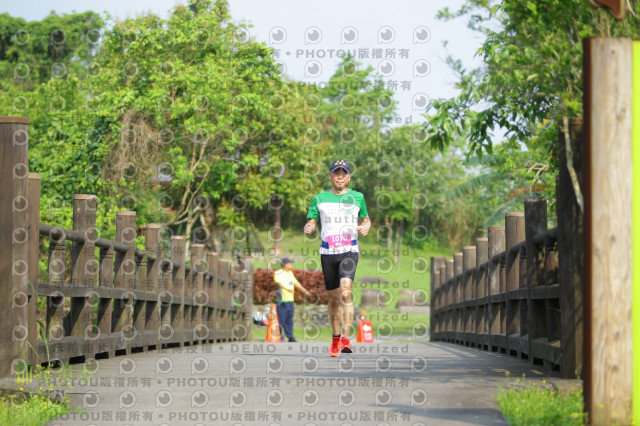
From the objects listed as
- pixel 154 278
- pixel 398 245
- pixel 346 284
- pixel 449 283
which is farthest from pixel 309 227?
pixel 398 245

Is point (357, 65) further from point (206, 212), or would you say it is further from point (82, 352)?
point (82, 352)

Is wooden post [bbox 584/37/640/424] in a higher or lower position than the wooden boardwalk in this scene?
higher

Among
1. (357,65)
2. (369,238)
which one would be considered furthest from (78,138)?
(369,238)

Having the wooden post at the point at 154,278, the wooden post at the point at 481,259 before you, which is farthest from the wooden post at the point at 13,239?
the wooden post at the point at 481,259

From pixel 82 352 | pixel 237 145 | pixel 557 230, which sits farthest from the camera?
pixel 237 145

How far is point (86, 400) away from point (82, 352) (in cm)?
281

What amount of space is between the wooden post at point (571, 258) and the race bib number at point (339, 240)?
2.90 metres

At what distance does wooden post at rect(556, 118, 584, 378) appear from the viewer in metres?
5.69

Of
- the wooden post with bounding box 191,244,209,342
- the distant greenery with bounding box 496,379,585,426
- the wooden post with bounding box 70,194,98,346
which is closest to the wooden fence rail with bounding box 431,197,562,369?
the distant greenery with bounding box 496,379,585,426

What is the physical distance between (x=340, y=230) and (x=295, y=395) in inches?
138

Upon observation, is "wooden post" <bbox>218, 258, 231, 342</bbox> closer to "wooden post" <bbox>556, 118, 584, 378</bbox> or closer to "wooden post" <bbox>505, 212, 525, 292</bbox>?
"wooden post" <bbox>505, 212, 525, 292</bbox>

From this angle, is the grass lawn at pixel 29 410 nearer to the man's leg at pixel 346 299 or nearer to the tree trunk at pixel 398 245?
the man's leg at pixel 346 299

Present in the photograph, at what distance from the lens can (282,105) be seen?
33.1m

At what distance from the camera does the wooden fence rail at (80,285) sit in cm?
629
